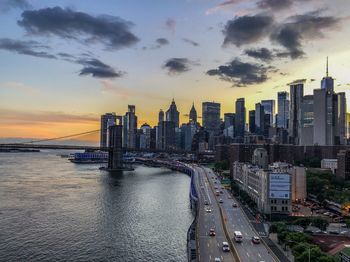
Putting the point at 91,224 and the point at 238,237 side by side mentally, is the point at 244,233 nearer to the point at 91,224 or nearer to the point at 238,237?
the point at 238,237

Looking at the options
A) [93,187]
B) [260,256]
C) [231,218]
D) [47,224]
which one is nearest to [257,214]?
[231,218]

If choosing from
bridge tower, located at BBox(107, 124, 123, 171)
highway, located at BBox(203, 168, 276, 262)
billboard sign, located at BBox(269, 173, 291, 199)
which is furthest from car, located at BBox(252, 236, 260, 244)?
bridge tower, located at BBox(107, 124, 123, 171)

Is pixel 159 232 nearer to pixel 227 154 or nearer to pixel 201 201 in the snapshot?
pixel 201 201

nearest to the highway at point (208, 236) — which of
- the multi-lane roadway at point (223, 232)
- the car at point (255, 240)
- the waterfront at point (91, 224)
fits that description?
the multi-lane roadway at point (223, 232)

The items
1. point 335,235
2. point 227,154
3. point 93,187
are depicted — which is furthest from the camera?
point 227,154

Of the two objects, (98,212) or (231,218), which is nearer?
(231,218)

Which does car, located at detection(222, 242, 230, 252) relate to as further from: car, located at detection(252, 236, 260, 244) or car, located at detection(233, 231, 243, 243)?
car, located at detection(252, 236, 260, 244)

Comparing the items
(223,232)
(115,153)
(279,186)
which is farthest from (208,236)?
(115,153)
